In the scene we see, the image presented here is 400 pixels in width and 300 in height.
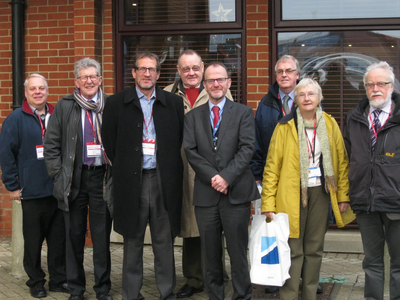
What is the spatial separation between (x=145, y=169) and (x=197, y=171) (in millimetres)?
510

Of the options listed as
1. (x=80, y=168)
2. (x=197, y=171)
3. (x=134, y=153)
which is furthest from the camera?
(x=80, y=168)

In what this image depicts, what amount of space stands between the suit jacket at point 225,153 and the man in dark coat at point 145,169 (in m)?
0.24

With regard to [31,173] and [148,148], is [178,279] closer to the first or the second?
[148,148]

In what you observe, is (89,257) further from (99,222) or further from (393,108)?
(393,108)

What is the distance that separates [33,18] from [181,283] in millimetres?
4027

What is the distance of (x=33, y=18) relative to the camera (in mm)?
7289

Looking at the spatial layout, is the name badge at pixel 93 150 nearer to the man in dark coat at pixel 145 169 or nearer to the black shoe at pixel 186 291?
the man in dark coat at pixel 145 169

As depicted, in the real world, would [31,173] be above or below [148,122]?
below

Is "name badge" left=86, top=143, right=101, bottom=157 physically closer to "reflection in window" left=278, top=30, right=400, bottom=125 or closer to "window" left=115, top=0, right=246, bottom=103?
"window" left=115, top=0, right=246, bottom=103

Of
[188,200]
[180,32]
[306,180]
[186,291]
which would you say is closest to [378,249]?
[306,180]

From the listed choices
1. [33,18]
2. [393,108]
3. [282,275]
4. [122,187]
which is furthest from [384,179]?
[33,18]

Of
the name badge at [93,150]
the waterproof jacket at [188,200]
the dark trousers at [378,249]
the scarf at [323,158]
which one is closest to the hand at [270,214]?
the scarf at [323,158]

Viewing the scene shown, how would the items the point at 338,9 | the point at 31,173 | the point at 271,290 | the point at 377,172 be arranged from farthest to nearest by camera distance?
the point at 338,9 → the point at 31,173 → the point at 271,290 → the point at 377,172

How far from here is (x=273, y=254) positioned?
464 centimetres
